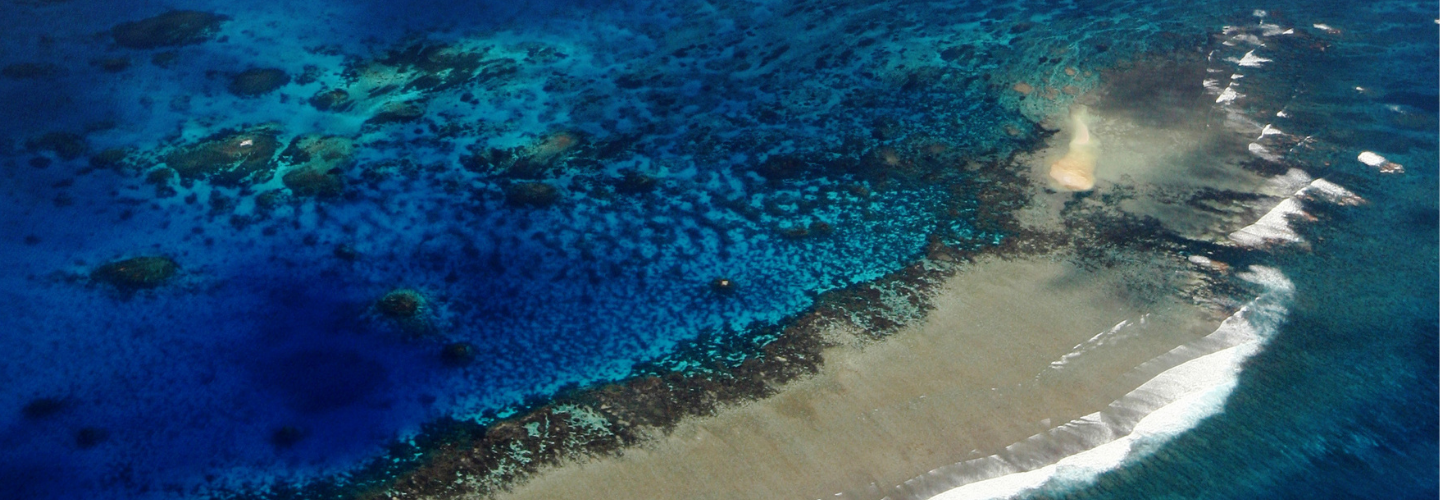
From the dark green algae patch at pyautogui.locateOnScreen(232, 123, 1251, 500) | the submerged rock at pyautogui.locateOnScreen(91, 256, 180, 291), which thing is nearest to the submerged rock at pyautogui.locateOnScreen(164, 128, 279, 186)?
the submerged rock at pyautogui.locateOnScreen(91, 256, 180, 291)

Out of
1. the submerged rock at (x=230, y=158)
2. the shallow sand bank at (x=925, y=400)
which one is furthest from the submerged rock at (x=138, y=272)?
the shallow sand bank at (x=925, y=400)

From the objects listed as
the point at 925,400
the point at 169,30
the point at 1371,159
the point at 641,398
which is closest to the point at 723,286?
the point at 641,398

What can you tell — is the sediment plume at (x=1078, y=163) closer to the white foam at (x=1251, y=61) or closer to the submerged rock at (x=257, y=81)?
the white foam at (x=1251, y=61)

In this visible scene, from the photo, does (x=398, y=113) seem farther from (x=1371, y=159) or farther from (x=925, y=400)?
(x=1371, y=159)

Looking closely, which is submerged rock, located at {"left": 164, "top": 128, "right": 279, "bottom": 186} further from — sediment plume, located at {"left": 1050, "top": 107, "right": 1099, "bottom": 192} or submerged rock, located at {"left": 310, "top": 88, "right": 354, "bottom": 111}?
sediment plume, located at {"left": 1050, "top": 107, "right": 1099, "bottom": 192}

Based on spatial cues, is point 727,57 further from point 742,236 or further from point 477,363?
point 477,363
